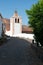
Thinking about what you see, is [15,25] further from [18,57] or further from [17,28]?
[18,57]

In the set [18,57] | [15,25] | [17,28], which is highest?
[15,25]

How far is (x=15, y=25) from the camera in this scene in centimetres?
10619

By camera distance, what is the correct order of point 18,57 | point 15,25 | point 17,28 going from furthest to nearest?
point 17,28
point 15,25
point 18,57

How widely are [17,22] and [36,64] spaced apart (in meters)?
92.8

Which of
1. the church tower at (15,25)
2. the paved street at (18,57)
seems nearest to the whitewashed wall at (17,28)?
the church tower at (15,25)

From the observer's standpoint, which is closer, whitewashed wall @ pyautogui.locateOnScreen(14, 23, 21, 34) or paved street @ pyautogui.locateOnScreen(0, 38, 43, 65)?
paved street @ pyautogui.locateOnScreen(0, 38, 43, 65)

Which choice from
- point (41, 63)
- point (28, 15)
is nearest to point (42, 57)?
point (41, 63)

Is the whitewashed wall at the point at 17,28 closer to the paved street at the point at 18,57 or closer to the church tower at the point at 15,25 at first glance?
the church tower at the point at 15,25

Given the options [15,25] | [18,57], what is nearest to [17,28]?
[15,25]

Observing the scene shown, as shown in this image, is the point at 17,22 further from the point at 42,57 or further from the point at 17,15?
the point at 42,57

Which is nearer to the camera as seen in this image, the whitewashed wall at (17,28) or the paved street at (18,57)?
the paved street at (18,57)

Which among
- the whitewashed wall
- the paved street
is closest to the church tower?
the whitewashed wall

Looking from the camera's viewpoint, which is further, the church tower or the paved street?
the church tower

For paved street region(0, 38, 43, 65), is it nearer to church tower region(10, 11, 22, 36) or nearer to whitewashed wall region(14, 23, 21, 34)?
church tower region(10, 11, 22, 36)
